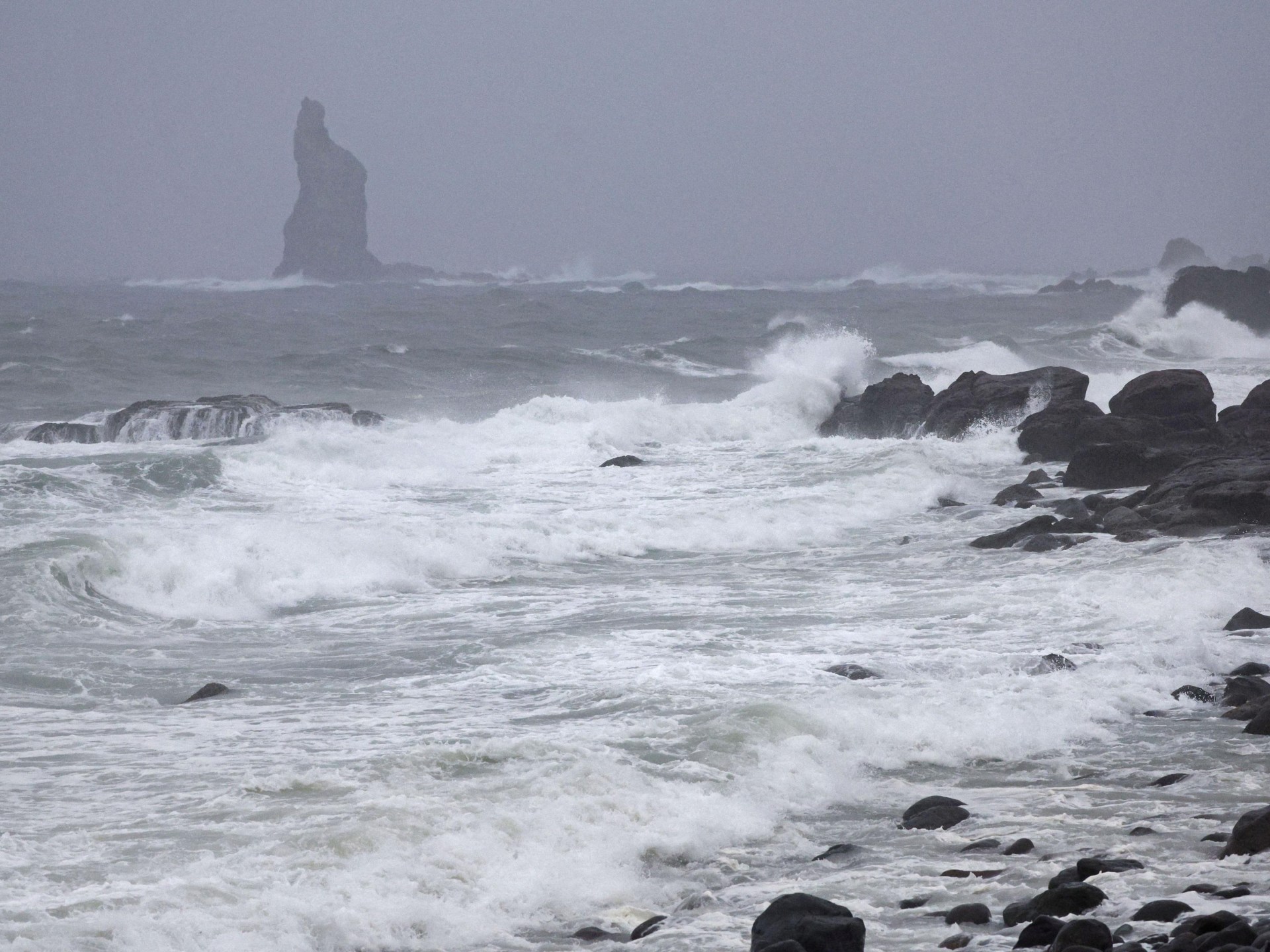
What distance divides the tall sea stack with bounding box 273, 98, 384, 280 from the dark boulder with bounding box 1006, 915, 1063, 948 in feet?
370

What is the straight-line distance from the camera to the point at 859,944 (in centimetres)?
530

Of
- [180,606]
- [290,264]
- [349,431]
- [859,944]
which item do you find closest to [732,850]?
[859,944]

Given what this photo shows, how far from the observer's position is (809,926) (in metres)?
5.27

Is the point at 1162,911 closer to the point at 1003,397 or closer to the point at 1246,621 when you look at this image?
the point at 1246,621

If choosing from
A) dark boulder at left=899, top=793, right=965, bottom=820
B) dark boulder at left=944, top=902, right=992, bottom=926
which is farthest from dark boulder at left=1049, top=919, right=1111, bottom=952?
dark boulder at left=899, top=793, right=965, bottom=820

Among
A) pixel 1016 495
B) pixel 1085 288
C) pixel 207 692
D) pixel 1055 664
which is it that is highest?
pixel 1085 288

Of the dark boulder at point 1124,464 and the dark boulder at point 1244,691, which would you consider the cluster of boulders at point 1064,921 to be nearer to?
the dark boulder at point 1244,691

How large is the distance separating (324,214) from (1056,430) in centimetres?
10162

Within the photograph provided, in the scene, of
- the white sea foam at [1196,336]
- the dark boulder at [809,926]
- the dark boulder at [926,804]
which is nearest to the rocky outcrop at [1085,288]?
the white sea foam at [1196,336]

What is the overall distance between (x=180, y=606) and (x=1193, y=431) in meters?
14.6

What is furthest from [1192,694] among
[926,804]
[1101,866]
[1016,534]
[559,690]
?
[1016,534]

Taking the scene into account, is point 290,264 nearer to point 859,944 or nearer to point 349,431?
point 349,431

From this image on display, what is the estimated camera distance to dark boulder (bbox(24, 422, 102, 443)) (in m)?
23.8

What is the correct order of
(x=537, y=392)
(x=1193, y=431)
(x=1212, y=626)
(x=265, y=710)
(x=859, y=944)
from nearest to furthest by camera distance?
1. (x=859, y=944)
2. (x=265, y=710)
3. (x=1212, y=626)
4. (x=1193, y=431)
5. (x=537, y=392)
